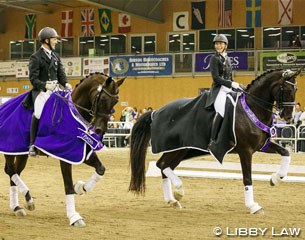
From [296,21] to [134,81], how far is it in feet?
32.0

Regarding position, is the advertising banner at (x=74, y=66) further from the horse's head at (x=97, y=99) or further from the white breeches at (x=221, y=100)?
the horse's head at (x=97, y=99)

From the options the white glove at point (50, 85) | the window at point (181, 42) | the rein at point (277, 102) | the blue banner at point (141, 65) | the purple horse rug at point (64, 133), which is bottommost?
the purple horse rug at point (64, 133)

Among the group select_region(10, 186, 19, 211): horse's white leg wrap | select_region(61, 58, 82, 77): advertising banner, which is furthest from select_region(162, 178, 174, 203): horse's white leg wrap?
select_region(61, 58, 82, 77): advertising banner

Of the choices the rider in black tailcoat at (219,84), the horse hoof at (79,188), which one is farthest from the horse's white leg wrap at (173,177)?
the horse hoof at (79,188)

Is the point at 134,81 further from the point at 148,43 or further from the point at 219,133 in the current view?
the point at 219,133

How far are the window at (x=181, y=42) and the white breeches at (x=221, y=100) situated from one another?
2532 cm

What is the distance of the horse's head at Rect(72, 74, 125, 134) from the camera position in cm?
783

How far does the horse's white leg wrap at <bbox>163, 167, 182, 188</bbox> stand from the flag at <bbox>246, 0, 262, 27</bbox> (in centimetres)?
2450

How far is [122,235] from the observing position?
705cm

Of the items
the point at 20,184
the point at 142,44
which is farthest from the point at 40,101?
the point at 142,44

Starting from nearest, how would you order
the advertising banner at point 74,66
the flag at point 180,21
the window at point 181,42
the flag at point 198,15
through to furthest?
the flag at point 198,15
the window at point 181,42
the flag at point 180,21
the advertising banner at point 74,66

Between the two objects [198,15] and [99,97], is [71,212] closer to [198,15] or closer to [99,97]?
[99,97]

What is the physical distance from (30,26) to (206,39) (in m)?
13.0

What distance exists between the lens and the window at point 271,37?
105 feet
